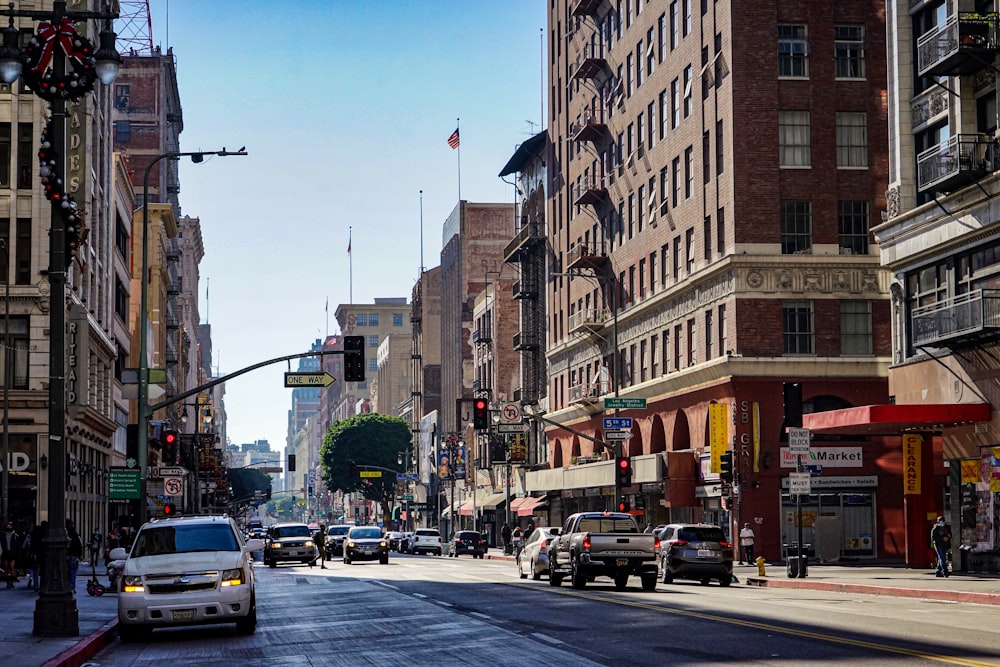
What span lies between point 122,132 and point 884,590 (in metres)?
97.8

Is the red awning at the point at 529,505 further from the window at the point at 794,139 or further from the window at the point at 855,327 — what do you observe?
the window at the point at 794,139

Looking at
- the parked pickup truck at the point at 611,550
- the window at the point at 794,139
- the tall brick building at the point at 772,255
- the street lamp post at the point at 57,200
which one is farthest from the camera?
the window at the point at 794,139

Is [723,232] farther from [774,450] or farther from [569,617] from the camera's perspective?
[569,617]

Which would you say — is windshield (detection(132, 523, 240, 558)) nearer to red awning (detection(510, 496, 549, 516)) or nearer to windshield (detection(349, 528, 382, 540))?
windshield (detection(349, 528, 382, 540))

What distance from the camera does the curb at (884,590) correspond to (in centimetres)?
3102

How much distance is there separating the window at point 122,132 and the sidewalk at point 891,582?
3252 inches

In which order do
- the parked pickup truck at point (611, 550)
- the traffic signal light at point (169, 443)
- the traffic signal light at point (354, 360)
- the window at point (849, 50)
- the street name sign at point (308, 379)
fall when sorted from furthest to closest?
the window at point (849, 50) < the traffic signal light at point (169, 443) < the street name sign at point (308, 379) < the traffic signal light at point (354, 360) < the parked pickup truck at point (611, 550)

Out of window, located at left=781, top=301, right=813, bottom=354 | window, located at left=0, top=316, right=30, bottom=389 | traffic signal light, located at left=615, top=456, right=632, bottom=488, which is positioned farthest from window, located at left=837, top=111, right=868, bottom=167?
window, located at left=0, top=316, right=30, bottom=389

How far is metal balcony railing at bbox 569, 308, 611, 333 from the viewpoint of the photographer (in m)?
80.2

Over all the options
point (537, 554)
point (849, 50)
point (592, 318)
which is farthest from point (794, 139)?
point (537, 554)

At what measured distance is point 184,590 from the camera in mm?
22266

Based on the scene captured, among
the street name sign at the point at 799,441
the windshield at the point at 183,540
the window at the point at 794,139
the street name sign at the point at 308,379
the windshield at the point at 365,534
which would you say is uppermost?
the window at the point at 794,139

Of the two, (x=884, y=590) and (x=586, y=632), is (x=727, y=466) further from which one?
(x=586, y=632)

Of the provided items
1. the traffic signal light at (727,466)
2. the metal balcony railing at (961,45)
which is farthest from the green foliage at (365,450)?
the metal balcony railing at (961,45)
